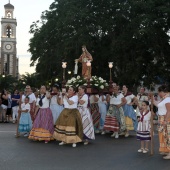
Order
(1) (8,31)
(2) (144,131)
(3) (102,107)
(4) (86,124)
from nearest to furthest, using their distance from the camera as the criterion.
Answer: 1. (2) (144,131)
2. (4) (86,124)
3. (3) (102,107)
4. (1) (8,31)

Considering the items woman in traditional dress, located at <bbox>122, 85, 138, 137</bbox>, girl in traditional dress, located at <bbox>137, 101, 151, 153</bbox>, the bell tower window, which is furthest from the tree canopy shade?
the bell tower window

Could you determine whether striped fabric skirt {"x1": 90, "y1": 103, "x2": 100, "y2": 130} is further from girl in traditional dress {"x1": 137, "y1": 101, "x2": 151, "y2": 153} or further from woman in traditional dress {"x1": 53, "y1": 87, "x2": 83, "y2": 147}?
girl in traditional dress {"x1": 137, "y1": 101, "x2": 151, "y2": 153}

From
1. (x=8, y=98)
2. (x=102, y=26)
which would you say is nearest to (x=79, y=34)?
(x=102, y=26)

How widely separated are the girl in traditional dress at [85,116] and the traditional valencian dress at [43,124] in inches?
41.6

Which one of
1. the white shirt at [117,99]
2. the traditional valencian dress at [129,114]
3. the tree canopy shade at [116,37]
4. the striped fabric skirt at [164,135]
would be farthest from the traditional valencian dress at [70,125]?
the tree canopy shade at [116,37]

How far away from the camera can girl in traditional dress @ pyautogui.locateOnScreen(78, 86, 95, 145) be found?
10.8m

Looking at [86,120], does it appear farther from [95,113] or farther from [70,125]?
[95,113]

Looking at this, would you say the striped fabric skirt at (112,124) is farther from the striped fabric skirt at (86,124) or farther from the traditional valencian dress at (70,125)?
the traditional valencian dress at (70,125)

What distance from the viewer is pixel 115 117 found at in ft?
41.1

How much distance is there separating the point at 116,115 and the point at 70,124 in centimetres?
280

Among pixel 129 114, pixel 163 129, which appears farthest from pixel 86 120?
pixel 163 129

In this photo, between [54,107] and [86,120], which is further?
[54,107]

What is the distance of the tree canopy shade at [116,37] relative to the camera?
1085 inches

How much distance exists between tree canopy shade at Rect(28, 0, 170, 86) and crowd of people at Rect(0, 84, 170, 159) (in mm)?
13351
